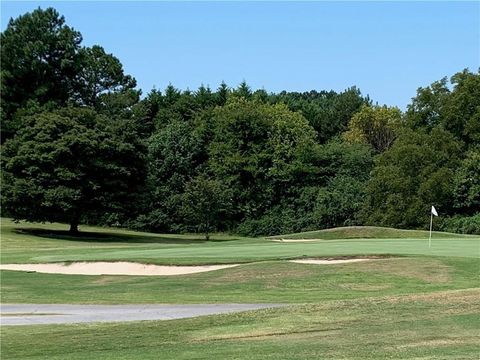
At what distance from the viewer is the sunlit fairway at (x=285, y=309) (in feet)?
34.0

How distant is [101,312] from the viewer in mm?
16203

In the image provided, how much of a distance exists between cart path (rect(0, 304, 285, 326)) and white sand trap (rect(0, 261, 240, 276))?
792cm

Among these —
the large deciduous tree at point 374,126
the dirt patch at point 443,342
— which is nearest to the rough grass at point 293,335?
the dirt patch at point 443,342

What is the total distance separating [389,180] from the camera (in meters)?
62.8

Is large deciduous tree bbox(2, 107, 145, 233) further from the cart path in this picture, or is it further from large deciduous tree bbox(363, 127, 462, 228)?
the cart path

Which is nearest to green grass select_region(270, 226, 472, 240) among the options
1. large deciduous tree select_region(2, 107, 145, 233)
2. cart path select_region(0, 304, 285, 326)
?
large deciduous tree select_region(2, 107, 145, 233)

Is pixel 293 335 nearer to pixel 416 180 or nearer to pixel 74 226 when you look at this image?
pixel 74 226

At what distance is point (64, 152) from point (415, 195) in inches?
1218

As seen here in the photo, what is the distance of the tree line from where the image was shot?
53500 mm

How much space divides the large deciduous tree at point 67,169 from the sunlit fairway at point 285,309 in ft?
81.5

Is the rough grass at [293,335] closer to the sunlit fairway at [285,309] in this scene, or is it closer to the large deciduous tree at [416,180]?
the sunlit fairway at [285,309]

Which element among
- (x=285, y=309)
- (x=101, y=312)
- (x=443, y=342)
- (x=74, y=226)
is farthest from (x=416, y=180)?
(x=443, y=342)

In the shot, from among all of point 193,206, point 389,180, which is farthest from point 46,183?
point 389,180

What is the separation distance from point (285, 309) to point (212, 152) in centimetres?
5899
